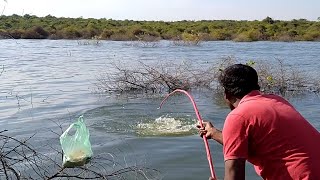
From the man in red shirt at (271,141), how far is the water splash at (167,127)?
25.3 feet

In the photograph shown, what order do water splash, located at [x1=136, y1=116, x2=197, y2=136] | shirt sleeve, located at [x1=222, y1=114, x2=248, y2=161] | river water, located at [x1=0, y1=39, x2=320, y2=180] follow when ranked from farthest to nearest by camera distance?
water splash, located at [x1=136, y1=116, x2=197, y2=136], river water, located at [x1=0, y1=39, x2=320, y2=180], shirt sleeve, located at [x1=222, y1=114, x2=248, y2=161]

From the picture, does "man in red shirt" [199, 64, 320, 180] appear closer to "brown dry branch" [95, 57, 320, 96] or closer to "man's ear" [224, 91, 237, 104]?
"man's ear" [224, 91, 237, 104]

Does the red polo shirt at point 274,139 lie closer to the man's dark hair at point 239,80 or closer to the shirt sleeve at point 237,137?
the shirt sleeve at point 237,137

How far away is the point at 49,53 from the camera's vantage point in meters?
34.8

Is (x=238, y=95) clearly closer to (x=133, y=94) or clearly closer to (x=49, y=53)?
(x=133, y=94)

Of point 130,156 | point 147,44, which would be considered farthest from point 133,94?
point 147,44

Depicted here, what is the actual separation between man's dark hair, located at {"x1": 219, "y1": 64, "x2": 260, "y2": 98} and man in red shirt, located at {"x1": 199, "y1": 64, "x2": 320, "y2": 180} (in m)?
0.18

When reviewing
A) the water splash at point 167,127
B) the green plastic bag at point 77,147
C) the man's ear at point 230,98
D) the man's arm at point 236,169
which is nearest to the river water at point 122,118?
the water splash at point 167,127

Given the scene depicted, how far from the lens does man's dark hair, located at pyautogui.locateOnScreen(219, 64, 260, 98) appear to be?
3.82 metres

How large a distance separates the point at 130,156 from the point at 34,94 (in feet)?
28.8

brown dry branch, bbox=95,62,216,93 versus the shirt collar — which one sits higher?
the shirt collar

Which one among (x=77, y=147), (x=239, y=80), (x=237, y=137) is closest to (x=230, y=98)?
(x=239, y=80)

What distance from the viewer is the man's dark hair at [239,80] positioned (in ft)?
12.5

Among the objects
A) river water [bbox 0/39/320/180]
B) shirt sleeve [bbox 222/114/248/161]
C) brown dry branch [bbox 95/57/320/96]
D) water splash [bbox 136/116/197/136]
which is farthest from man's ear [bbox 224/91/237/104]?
brown dry branch [bbox 95/57/320/96]
